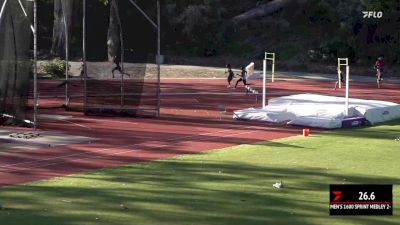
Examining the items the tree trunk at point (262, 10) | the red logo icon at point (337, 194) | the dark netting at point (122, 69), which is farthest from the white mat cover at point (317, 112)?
the tree trunk at point (262, 10)

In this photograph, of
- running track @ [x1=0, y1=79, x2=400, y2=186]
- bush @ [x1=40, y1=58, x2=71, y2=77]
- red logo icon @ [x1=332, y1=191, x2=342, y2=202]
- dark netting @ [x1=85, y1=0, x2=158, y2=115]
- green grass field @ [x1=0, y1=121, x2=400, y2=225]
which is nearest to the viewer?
red logo icon @ [x1=332, y1=191, x2=342, y2=202]

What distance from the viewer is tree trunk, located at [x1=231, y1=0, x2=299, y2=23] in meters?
60.8

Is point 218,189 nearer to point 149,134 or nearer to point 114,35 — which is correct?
point 149,134

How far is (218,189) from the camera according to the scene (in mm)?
14969

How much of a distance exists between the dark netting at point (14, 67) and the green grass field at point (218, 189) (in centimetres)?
686

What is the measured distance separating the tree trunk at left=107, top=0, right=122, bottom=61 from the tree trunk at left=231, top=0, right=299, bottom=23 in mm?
29044

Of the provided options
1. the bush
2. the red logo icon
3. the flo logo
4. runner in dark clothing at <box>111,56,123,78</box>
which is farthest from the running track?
the flo logo

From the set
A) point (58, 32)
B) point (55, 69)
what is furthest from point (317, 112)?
point (58, 32)

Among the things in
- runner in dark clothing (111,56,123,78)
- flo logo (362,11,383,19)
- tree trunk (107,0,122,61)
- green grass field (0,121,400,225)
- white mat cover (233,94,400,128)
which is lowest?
green grass field (0,121,400,225)

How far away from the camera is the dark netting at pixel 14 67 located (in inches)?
948

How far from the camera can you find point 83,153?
19875mm

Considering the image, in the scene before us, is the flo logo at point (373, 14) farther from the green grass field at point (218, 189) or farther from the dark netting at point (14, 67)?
the green grass field at point (218, 189)

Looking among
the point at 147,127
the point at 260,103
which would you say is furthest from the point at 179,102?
the point at 147,127

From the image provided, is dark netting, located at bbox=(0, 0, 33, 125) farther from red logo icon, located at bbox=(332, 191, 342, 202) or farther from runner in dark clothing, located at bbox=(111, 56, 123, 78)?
red logo icon, located at bbox=(332, 191, 342, 202)
